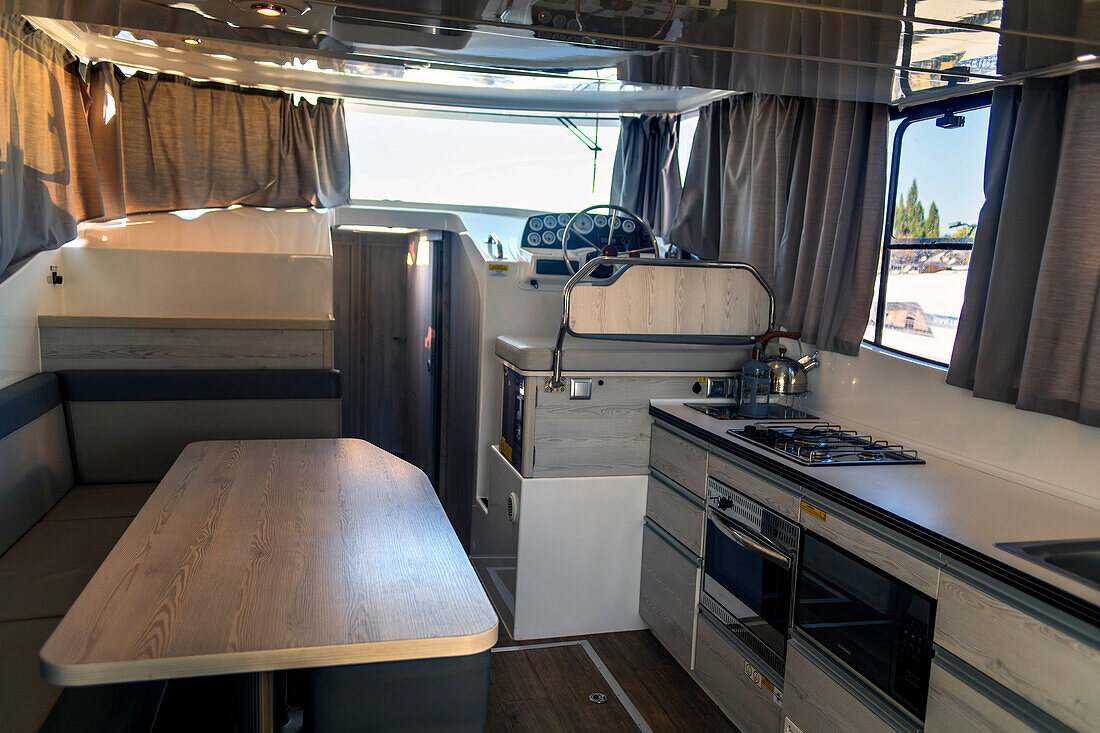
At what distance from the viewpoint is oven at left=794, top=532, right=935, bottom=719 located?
1.77 m

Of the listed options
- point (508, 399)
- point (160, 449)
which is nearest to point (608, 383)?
point (508, 399)

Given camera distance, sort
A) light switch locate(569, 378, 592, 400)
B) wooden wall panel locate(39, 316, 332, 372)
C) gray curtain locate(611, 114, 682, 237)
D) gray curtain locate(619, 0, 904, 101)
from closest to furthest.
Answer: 1. gray curtain locate(619, 0, 904, 101)
2. light switch locate(569, 378, 592, 400)
3. wooden wall panel locate(39, 316, 332, 372)
4. gray curtain locate(611, 114, 682, 237)

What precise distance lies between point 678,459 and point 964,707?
4.62 feet

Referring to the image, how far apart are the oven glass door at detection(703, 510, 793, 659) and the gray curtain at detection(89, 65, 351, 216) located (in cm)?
285

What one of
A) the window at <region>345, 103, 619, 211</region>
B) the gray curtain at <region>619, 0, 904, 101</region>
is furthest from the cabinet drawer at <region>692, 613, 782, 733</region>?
the window at <region>345, 103, 619, 211</region>

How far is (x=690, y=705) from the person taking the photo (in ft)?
8.98

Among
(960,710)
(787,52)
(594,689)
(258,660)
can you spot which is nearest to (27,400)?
(258,660)

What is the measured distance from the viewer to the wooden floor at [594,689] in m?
2.62

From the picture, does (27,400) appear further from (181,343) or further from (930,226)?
(930,226)

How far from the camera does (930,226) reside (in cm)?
274

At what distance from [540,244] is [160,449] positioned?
1.92 metres

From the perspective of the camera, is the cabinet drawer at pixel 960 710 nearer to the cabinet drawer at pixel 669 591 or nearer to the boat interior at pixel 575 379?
the boat interior at pixel 575 379

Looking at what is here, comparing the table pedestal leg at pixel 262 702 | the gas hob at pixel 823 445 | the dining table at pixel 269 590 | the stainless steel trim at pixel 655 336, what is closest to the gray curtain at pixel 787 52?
the stainless steel trim at pixel 655 336

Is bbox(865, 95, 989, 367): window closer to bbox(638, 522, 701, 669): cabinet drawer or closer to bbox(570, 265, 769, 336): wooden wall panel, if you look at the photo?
bbox(570, 265, 769, 336): wooden wall panel
